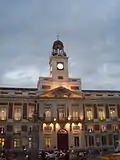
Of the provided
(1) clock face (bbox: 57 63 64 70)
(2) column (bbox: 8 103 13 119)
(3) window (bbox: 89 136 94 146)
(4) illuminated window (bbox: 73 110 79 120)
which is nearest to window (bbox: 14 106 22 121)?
(2) column (bbox: 8 103 13 119)

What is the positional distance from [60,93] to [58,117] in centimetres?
510

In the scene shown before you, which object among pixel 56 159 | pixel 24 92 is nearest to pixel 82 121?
pixel 24 92

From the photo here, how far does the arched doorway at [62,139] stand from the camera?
52.2 m

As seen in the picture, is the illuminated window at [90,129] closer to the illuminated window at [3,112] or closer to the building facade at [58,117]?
the building facade at [58,117]

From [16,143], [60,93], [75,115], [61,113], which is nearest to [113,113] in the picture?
[75,115]

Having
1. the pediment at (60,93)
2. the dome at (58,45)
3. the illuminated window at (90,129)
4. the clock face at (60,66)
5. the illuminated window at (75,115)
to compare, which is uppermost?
the dome at (58,45)

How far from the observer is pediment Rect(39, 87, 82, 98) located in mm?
54519

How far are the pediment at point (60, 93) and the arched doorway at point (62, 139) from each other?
7.27 meters

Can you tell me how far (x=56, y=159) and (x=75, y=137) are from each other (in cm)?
2449

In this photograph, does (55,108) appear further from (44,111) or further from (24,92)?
(24,92)

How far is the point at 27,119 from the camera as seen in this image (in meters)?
53.5

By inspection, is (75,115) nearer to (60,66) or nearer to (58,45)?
(60,66)

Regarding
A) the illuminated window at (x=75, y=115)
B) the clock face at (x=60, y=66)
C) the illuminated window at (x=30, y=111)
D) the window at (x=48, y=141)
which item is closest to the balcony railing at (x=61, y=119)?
the illuminated window at (x=75, y=115)

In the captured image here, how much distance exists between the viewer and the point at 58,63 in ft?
196
